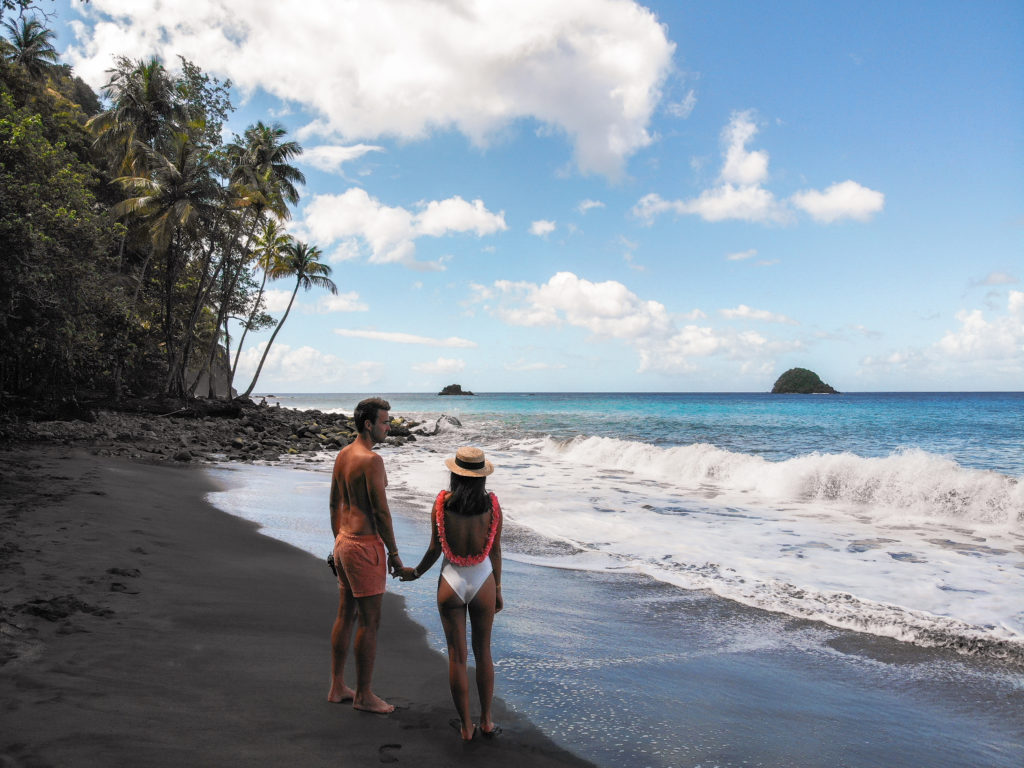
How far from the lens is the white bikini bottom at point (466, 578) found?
3.07 m

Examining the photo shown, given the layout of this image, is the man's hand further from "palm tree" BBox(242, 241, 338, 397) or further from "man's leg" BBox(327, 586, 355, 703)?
"palm tree" BBox(242, 241, 338, 397)

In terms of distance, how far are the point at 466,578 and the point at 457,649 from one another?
0.36 meters

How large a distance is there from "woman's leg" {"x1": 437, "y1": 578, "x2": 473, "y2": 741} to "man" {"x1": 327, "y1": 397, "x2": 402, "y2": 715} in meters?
0.37

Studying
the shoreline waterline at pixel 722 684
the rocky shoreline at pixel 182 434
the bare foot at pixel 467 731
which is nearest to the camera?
the bare foot at pixel 467 731

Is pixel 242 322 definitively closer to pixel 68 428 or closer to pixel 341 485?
pixel 68 428

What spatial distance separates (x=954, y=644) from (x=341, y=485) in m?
5.09

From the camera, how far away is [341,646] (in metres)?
3.36

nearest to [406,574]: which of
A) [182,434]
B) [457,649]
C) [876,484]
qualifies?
[457,649]

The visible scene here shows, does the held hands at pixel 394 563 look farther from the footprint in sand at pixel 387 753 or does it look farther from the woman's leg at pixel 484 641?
the footprint in sand at pixel 387 753

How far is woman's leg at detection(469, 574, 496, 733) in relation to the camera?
308 centimetres

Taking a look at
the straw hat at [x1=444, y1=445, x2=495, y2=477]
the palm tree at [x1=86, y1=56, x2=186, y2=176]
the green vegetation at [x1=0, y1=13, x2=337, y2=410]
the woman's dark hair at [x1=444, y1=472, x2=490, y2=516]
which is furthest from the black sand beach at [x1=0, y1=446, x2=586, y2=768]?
the palm tree at [x1=86, y1=56, x2=186, y2=176]

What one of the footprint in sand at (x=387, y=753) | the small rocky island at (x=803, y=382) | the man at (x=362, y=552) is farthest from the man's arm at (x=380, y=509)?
the small rocky island at (x=803, y=382)

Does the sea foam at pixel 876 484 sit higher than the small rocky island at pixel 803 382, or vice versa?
the small rocky island at pixel 803 382

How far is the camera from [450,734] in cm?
312
